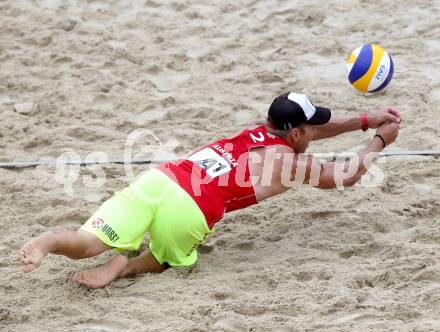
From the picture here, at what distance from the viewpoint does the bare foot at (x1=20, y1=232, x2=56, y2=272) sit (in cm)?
363

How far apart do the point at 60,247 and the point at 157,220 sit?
492 mm

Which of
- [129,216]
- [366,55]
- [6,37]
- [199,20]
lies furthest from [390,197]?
[6,37]

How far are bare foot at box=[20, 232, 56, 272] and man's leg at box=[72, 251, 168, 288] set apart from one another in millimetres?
265

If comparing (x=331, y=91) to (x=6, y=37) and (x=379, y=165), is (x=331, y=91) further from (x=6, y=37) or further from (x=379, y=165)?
(x=6, y=37)

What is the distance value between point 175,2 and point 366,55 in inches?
120

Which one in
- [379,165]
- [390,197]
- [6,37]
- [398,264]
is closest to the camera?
[398,264]

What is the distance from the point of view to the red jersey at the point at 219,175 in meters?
4.12

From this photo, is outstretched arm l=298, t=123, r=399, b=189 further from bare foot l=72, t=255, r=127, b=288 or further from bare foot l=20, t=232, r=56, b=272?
bare foot l=20, t=232, r=56, b=272

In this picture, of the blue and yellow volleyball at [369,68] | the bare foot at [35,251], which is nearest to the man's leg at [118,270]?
the bare foot at [35,251]

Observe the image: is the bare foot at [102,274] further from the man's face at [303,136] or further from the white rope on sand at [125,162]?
the white rope on sand at [125,162]

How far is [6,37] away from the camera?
7.04 meters

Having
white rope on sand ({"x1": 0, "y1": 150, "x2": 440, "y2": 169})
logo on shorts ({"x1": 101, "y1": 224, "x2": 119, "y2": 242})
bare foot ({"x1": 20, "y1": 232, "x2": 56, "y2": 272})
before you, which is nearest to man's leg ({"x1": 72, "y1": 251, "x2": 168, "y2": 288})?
logo on shorts ({"x1": 101, "y1": 224, "x2": 119, "y2": 242})

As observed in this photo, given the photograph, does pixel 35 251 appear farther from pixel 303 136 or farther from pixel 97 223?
pixel 303 136

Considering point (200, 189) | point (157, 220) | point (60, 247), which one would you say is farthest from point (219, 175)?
point (60, 247)
